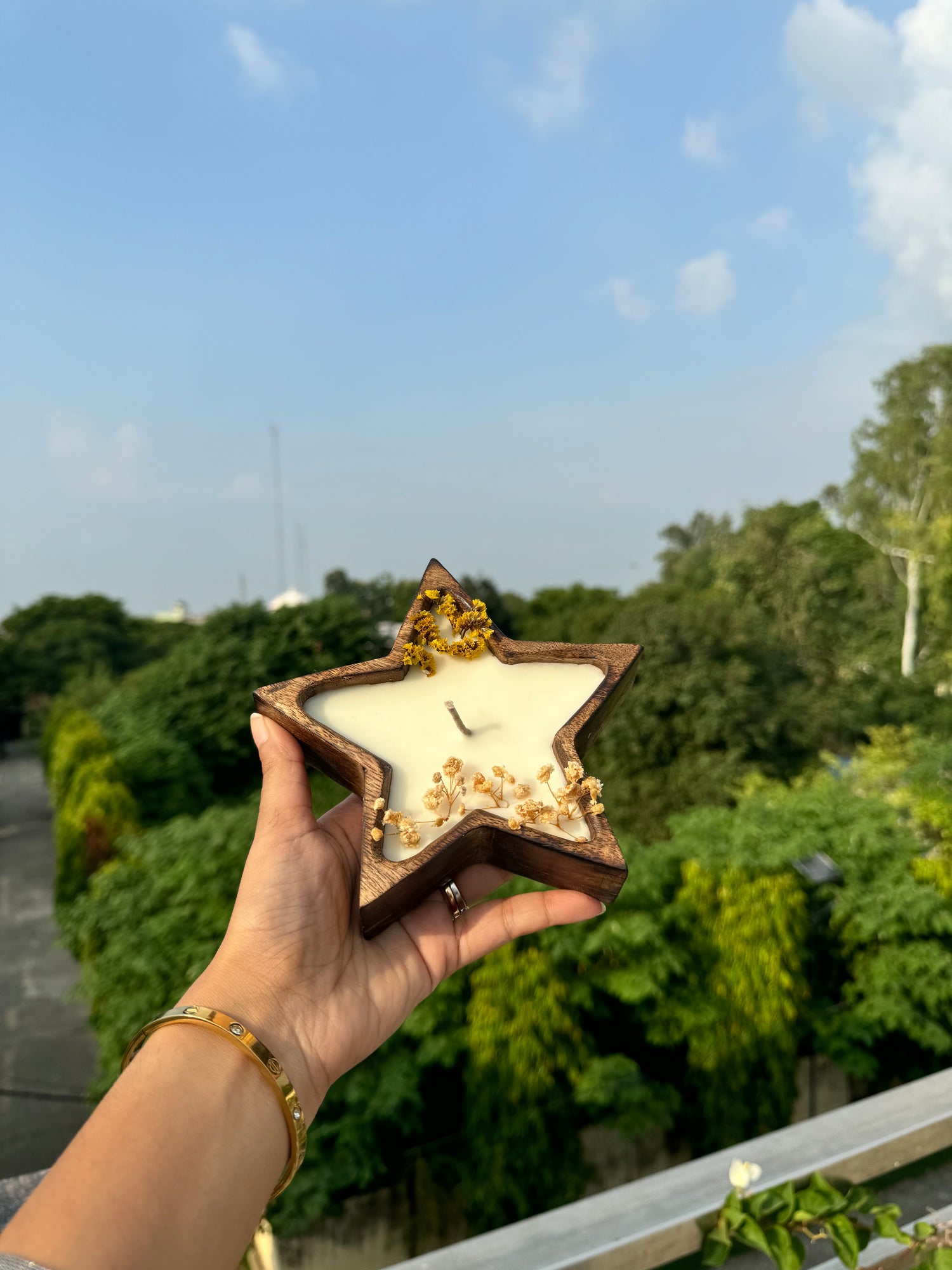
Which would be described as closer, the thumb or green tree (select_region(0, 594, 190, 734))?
the thumb

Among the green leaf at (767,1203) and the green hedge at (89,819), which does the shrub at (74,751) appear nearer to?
the green hedge at (89,819)

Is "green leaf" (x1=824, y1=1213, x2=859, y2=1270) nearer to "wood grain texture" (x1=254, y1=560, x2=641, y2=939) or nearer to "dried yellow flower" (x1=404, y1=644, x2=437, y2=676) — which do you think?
"wood grain texture" (x1=254, y1=560, x2=641, y2=939)

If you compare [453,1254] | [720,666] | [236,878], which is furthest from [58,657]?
[453,1254]

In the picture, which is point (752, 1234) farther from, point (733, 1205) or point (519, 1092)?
point (519, 1092)

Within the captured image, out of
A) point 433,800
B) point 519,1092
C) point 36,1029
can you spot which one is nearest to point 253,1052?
point 433,800

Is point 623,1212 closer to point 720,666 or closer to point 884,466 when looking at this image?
point 720,666

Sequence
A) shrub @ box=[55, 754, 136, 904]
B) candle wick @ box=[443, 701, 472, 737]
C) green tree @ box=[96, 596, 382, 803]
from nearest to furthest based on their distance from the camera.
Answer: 1. candle wick @ box=[443, 701, 472, 737]
2. shrub @ box=[55, 754, 136, 904]
3. green tree @ box=[96, 596, 382, 803]

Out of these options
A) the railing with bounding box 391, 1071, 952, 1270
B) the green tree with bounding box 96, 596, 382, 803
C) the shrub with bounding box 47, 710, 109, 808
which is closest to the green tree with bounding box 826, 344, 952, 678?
the green tree with bounding box 96, 596, 382, 803
